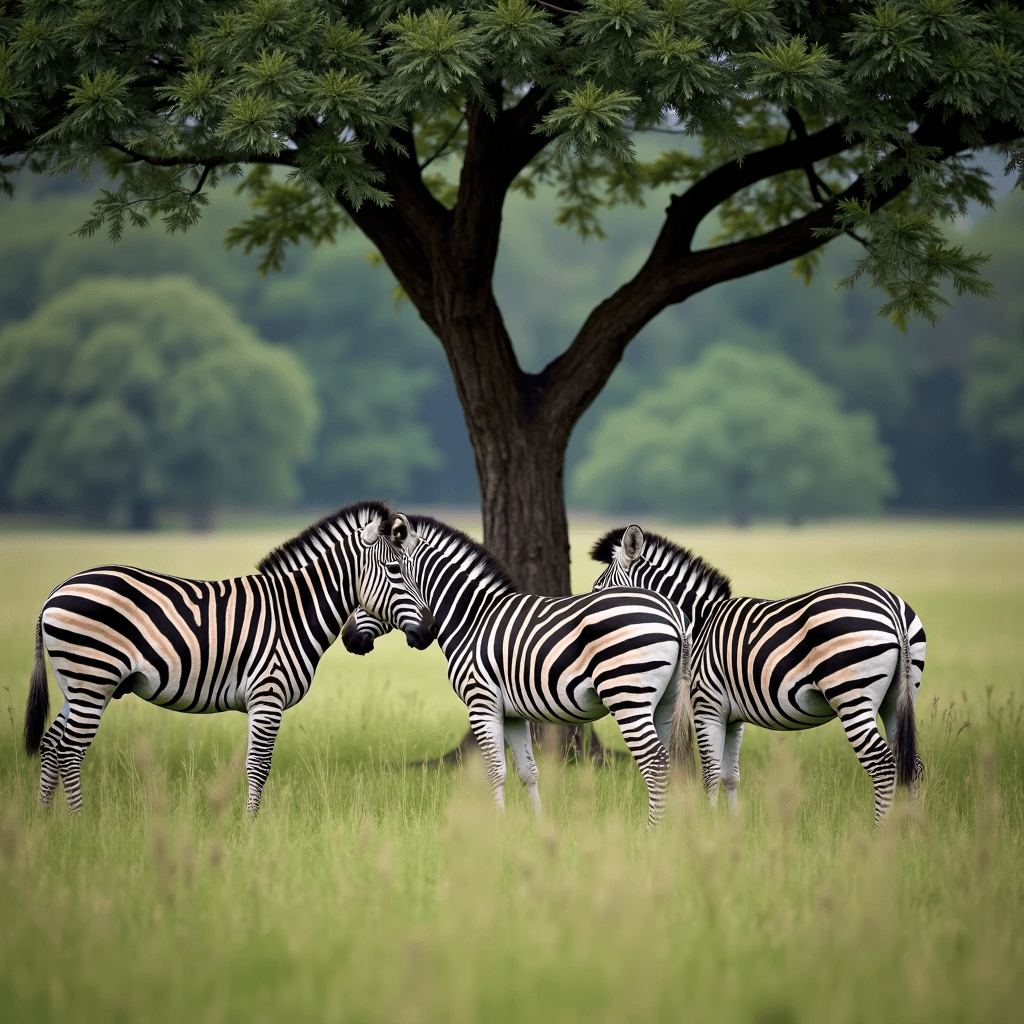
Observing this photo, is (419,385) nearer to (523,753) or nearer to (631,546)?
(631,546)

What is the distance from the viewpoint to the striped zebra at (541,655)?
6805mm

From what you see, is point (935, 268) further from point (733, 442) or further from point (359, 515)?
point (733, 442)

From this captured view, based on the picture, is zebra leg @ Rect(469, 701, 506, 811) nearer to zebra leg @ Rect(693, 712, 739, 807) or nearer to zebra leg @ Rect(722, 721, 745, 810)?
zebra leg @ Rect(693, 712, 739, 807)

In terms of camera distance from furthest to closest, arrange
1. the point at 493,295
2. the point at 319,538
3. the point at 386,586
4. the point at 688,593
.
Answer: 1. the point at 493,295
2. the point at 688,593
3. the point at 319,538
4. the point at 386,586

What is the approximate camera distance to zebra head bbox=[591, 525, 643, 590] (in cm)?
829

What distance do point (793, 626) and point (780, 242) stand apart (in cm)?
418

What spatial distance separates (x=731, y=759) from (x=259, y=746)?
11.8 feet

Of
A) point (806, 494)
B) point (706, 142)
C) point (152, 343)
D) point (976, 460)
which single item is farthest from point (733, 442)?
point (706, 142)

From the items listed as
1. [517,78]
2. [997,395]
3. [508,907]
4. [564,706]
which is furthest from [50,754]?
[997,395]

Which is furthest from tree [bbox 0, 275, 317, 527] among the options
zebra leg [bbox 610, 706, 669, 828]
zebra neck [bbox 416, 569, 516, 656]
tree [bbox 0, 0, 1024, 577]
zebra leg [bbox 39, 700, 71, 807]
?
zebra leg [bbox 610, 706, 669, 828]

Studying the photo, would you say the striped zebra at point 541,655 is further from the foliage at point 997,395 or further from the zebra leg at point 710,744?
the foliage at point 997,395

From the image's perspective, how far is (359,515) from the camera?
26.6 ft

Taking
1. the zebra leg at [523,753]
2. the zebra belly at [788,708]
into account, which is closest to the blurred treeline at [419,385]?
the zebra leg at [523,753]

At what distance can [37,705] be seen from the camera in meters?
7.68
